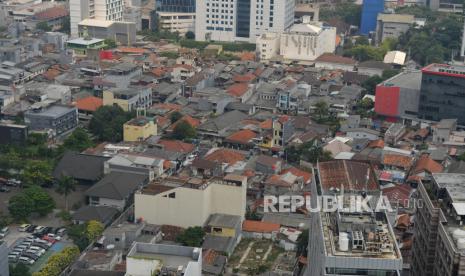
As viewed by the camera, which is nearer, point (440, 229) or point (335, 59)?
point (440, 229)

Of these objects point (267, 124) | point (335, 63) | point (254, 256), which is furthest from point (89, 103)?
point (335, 63)

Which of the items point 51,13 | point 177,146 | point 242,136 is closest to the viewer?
point 177,146

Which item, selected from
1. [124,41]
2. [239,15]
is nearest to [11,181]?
[124,41]

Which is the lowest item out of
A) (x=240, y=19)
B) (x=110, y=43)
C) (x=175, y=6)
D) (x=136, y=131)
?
(x=136, y=131)

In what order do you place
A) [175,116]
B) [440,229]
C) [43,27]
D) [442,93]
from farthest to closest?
[43,27]
[175,116]
[442,93]
[440,229]

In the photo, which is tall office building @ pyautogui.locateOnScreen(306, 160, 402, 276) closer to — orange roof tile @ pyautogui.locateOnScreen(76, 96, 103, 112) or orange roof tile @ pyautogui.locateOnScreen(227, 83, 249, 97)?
orange roof tile @ pyautogui.locateOnScreen(76, 96, 103, 112)

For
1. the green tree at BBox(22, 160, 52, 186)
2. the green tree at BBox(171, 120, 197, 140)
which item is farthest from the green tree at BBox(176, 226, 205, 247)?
the green tree at BBox(171, 120, 197, 140)

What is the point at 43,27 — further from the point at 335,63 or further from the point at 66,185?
the point at 66,185
